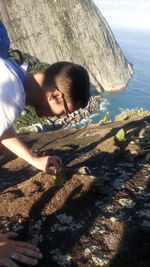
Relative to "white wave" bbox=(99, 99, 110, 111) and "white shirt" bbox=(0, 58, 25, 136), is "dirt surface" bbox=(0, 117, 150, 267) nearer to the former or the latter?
"white shirt" bbox=(0, 58, 25, 136)

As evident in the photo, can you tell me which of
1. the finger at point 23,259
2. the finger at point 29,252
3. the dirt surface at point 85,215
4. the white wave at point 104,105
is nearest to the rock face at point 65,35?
the white wave at point 104,105

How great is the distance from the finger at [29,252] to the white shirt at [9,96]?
1.37m

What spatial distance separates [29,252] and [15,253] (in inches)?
8.8

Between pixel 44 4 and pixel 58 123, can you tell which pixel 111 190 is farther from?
pixel 44 4

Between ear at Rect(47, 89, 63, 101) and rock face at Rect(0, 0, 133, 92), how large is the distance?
118065 mm

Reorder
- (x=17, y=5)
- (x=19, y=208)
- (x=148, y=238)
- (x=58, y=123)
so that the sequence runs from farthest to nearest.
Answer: (x=17, y=5)
(x=58, y=123)
(x=19, y=208)
(x=148, y=238)

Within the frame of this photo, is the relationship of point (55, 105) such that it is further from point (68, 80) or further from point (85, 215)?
point (85, 215)

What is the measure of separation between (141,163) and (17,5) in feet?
418

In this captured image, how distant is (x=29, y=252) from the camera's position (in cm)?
363

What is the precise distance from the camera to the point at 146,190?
5.43 metres

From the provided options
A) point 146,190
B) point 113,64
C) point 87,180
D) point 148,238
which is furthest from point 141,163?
point 113,64

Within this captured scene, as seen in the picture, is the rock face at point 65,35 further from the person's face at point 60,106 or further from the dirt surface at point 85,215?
the person's face at point 60,106

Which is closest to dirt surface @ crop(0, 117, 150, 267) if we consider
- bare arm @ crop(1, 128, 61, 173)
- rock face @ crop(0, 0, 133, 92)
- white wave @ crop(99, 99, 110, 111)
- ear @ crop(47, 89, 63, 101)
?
bare arm @ crop(1, 128, 61, 173)

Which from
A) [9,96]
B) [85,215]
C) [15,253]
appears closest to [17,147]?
[9,96]
